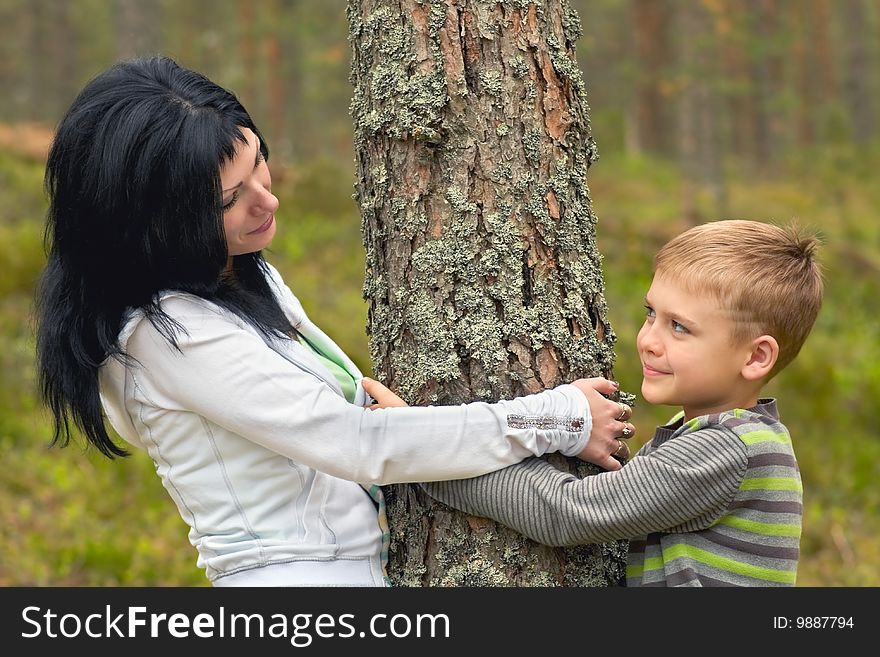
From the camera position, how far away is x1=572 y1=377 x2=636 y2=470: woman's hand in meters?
2.21

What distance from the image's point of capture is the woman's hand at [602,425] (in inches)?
87.0

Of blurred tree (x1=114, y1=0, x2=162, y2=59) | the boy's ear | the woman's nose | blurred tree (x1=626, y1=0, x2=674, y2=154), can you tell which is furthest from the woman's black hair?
blurred tree (x1=626, y1=0, x2=674, y2=154)

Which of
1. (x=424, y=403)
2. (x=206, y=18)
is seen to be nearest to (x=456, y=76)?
(x=424, y=403)

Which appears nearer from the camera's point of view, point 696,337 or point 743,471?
point 743,471

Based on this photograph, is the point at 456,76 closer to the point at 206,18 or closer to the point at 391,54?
the point at 391,54

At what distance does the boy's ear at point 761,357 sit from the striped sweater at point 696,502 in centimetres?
10

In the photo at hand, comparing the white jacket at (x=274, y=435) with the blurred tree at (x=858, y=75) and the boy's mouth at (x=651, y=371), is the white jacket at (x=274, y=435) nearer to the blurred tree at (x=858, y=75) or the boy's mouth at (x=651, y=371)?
the boy's mouth at (x=651, y=371)

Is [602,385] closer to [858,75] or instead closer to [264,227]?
[264,227]

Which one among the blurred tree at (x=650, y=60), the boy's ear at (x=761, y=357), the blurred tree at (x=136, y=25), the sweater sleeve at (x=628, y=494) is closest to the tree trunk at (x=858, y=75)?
the blurred tree at (x=650, y=60)

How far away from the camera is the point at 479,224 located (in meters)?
2.24

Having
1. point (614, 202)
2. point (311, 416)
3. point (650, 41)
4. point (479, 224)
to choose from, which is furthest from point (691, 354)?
point (650, 41)

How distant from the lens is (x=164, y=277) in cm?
213

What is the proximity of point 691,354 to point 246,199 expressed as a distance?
3.59 feet
